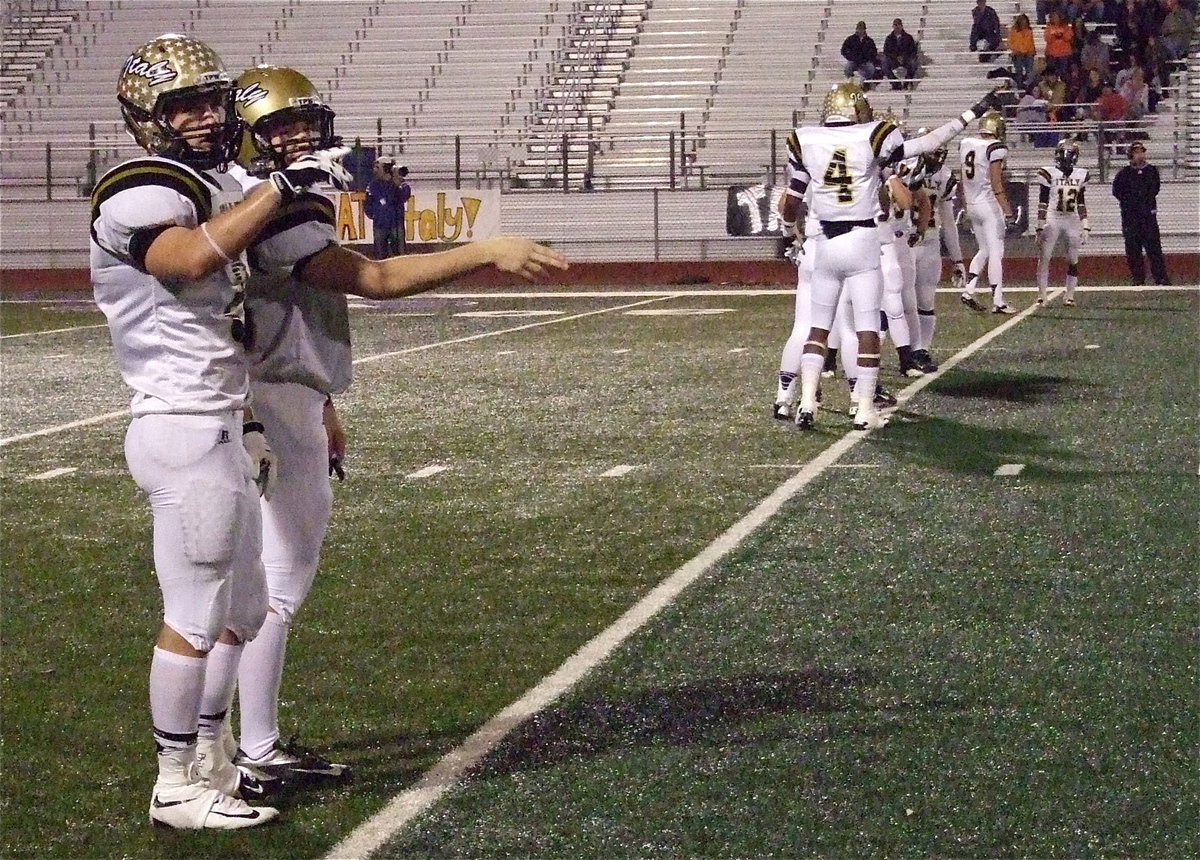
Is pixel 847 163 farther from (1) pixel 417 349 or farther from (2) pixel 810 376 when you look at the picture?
(1) pixel 417 349

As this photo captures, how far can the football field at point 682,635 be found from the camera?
347 centimetres

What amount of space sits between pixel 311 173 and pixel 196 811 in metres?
1.26

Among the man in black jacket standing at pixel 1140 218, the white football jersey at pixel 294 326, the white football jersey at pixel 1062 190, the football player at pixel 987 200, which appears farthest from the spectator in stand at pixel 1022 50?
the white football jersey at pixel 294 326

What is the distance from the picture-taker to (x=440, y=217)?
2334 cm

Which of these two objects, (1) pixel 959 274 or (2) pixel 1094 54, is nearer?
(1) pixel 959 274

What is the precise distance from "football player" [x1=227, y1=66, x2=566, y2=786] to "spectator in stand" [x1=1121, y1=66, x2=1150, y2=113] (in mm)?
21258

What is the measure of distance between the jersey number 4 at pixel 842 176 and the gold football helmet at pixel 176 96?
219 inches

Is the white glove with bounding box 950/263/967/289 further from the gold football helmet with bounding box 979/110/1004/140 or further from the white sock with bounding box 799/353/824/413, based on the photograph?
the white sock with bounding box 799/353/824/413

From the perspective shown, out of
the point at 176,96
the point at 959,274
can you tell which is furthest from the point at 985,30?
the point at 176,96

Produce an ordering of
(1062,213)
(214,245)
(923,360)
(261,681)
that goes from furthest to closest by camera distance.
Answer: (1062,213)
(923,360)
(261,681)
(214,245)

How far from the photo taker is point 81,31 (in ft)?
93.4

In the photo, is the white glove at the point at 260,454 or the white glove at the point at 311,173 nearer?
the white glove at the point at 311,173

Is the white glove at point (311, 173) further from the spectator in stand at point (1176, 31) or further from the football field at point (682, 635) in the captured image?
the spectator in stand at point (1176, 31)

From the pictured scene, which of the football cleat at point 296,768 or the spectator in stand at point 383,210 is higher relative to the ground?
the spectator in stand at point 383,210
